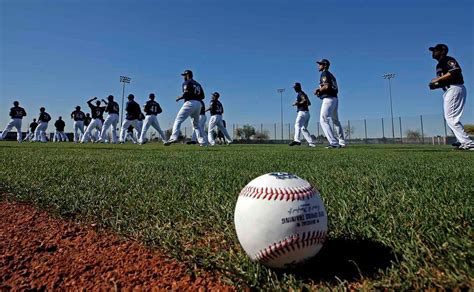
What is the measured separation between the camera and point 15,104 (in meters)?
19.1

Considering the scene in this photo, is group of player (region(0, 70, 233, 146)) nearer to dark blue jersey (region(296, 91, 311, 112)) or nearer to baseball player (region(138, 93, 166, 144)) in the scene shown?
baseball player (region(138, 93, 166, 144))

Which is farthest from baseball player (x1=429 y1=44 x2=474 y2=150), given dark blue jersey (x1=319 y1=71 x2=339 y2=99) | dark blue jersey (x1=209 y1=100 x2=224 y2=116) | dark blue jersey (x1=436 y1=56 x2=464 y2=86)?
dark blue jersey (x1=209 y1=100 x2=224 y2=116)

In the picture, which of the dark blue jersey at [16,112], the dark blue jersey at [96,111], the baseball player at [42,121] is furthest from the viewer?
the baseball player at [42,121]

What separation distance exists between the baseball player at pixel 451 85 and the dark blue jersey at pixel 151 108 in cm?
1179

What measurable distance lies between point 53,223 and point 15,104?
20.7 metres

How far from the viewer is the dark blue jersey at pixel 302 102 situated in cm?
1285

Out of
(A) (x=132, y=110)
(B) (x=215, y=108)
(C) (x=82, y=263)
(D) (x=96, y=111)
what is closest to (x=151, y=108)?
(A) (x=132, y=110)

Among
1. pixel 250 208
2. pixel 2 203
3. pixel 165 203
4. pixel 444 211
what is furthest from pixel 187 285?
pixel 2 203

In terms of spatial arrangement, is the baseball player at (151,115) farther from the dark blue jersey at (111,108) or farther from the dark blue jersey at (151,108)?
the dark blue jersey at (111,108)

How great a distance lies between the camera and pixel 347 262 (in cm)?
151

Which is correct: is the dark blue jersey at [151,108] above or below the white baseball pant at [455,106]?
above

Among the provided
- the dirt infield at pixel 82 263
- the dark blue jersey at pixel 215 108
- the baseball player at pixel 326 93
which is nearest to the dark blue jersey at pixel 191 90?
the baseball player at pixel 326 93

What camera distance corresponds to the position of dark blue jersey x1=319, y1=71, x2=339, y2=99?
10133 mm

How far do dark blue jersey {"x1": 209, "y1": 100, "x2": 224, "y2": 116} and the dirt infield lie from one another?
14787 mm
